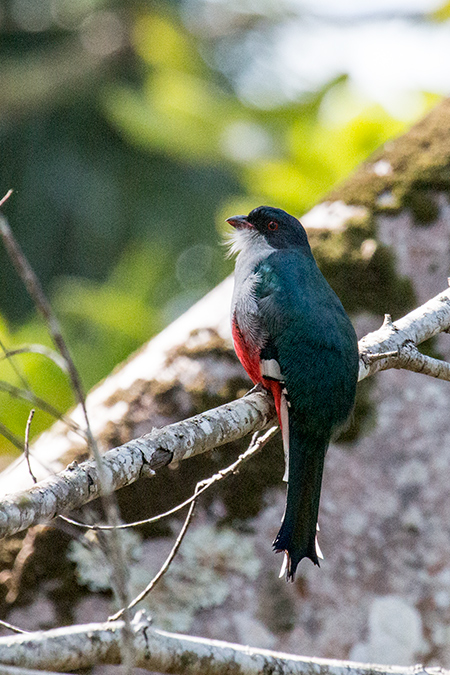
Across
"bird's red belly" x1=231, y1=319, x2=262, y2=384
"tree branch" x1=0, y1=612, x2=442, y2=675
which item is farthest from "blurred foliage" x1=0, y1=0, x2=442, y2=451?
"tree branch" x1=0, y1=612, x2=442, y2=675

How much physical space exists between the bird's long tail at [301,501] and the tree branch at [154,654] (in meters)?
0.27

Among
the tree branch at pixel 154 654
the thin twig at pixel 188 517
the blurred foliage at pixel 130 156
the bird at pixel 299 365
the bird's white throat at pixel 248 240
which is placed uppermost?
the blurred foliage at pixel 130 156

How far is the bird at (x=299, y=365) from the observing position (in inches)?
87.7

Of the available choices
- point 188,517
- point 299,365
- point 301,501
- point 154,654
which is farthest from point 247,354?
point 154,654

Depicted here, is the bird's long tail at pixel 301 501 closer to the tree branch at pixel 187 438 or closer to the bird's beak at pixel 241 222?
the tree branch at pixel 187 438

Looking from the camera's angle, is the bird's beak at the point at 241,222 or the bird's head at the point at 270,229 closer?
the bird's head at the point at 270,229

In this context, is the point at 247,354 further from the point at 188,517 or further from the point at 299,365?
the point at 188,517

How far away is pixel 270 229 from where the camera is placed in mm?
2973

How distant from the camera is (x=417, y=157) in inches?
150

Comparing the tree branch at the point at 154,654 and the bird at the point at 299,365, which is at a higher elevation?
the bird at the point at 299,365

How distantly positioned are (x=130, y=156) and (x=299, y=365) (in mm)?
11078

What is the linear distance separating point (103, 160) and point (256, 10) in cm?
489

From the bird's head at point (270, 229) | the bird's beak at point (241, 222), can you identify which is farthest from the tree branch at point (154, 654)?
the bird's beak at point (241, 222)

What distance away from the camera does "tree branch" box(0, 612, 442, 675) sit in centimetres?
149
